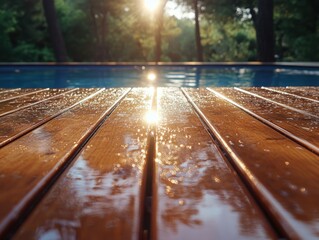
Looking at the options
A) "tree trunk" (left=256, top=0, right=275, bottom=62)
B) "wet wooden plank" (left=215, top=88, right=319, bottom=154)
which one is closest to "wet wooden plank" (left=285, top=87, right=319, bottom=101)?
"wet wooden plank" (left=215, top=88, right=319, bottom=154)

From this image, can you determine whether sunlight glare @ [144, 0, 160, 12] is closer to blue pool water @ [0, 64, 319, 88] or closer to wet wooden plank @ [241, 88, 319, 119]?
blue pool water @ [0, 64, 319, 88]

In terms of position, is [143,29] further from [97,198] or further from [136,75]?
[97,198]

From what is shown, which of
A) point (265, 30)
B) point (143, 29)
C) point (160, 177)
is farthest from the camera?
point (143, 29)

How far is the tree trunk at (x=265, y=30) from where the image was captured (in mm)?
8992

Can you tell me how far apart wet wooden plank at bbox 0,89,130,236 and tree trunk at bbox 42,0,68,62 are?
417 inches

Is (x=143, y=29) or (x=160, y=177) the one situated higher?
(x=143, y=29)

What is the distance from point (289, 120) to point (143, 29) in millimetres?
24050

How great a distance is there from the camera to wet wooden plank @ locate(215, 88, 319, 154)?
108cm

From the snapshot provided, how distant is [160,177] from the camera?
0.75 m

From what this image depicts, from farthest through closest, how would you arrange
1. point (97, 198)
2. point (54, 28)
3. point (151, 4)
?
point (151, 4)
point (54, 28)
point (97, 198)

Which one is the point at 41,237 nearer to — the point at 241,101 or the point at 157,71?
the point at 241,101

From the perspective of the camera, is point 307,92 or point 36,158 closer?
point 36,158

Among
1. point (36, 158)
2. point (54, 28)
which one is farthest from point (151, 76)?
point (36, 158)

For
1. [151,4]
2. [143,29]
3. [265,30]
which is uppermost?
[151,4]
